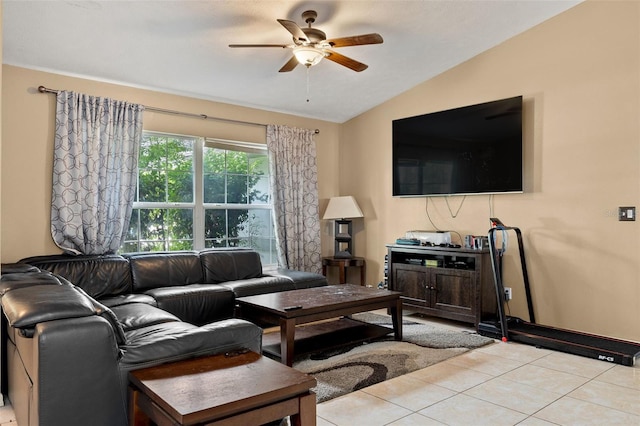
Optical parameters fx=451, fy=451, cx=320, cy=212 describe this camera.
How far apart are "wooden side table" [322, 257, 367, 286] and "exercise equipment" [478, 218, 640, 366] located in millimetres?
1814

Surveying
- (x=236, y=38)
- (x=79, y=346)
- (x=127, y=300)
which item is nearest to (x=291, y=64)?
(x=236, y=38)

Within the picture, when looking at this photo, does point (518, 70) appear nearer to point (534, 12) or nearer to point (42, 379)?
point (534, 12)

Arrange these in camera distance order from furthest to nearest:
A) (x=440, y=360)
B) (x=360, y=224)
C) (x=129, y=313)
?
(x=360, y=224) < (x=440, y=360) < (x=129, y=313)

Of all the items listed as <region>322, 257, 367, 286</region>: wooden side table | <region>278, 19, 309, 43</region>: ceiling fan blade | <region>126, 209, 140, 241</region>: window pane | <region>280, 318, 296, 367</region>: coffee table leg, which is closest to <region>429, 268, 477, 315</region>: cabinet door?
<region>322, 257, 367, 286</region>: wooden side table

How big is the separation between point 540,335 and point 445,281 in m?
0.99

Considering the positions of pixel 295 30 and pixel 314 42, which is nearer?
pixel 295 30

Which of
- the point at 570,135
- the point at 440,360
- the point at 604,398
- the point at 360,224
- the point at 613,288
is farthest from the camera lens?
the point at 360,224

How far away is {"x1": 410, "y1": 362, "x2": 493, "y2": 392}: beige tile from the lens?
114 inches

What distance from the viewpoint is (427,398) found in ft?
8.81

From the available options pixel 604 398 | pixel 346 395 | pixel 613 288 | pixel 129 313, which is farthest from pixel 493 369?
pixel 129 313

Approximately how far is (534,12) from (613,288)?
2479mm

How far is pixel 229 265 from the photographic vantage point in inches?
184

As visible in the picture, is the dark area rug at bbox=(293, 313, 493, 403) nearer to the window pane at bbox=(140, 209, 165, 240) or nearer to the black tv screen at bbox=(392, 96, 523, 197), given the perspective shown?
the black tv screen at bbox=(392, 96, 523, 197)

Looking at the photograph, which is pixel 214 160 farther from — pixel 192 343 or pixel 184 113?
pixel 192 343
